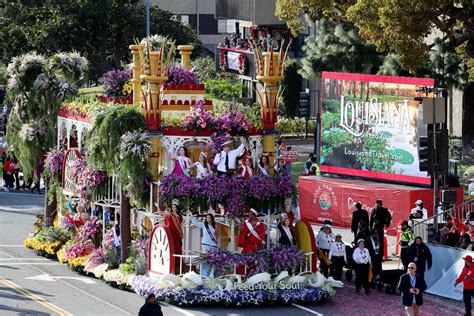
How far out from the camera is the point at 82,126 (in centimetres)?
3447

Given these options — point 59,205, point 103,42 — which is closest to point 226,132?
point 59,205

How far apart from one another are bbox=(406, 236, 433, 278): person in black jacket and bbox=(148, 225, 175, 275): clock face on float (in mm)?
5126

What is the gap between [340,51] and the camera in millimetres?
55375

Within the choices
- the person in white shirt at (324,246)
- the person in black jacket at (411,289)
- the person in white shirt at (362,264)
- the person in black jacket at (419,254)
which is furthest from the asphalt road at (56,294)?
the person in white shirt at (324,246)

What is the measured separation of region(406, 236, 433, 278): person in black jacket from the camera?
29.0 meters

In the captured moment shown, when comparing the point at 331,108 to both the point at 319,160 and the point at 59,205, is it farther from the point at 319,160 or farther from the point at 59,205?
the point at 59,205

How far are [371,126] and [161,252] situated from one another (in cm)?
1145

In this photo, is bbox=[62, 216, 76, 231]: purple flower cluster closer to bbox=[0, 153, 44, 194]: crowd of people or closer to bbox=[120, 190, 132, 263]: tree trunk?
bbox=[120, 190, 132, 263]: tree trunk

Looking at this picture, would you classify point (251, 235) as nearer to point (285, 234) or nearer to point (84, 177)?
point (285, 234)

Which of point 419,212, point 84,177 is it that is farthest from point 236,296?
point 419,212

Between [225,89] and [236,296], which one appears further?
[225,89]

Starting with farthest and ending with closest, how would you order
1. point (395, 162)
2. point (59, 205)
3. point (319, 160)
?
point (319, 160)
point (395, 162)
point (59, 205)

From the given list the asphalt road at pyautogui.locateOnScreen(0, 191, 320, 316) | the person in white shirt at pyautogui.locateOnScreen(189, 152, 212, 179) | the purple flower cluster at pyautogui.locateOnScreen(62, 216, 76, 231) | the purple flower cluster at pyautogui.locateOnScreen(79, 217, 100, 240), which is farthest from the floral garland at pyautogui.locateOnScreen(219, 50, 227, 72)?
the person in white shirt at pyautogui.locateOnScreen(189, 152, 212, 179)

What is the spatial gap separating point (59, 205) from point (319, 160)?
9.35 m
